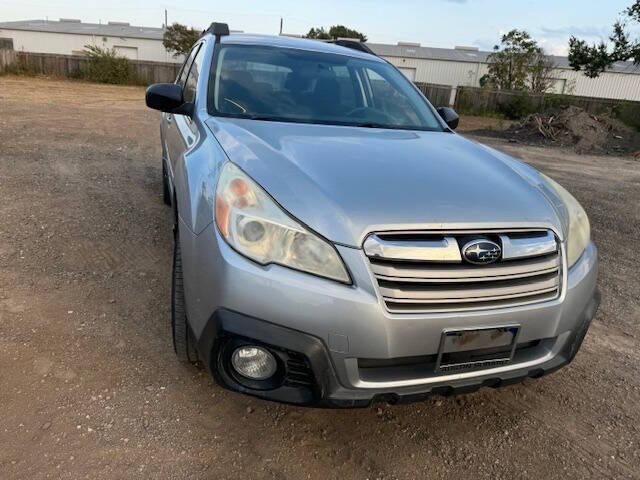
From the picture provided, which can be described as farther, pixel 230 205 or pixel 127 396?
pixel 127 396

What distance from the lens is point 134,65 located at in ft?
75.3

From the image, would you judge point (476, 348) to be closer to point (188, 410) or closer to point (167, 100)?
point (188, 410)

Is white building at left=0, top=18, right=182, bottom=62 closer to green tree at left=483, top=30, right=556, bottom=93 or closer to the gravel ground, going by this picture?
green tree at left=483, top=30, right=556, bottom=93

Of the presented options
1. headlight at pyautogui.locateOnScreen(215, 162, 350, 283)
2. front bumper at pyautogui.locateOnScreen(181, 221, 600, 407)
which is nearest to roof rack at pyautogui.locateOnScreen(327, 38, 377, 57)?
headlight at pyautogui.locateOnScreen(215, 162, 350, 283)

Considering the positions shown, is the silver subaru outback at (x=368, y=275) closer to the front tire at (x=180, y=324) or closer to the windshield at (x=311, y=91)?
the front tire at (x=180, y=324)

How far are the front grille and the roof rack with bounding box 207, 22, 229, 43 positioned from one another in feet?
8.02

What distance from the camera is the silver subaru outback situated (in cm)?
172

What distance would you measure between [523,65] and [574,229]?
998 inches

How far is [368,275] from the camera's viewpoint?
1713 millimetres

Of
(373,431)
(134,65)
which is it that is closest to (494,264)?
(373,431)

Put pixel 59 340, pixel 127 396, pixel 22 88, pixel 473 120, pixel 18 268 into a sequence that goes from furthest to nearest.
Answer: pixel 473 120, pixel 22 88, pixel 18 268, pixel 59 340, pixel 127 396

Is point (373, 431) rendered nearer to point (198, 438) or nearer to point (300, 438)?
point (300, 438)

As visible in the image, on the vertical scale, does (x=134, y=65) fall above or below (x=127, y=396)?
above

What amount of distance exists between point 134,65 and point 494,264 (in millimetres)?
24310
